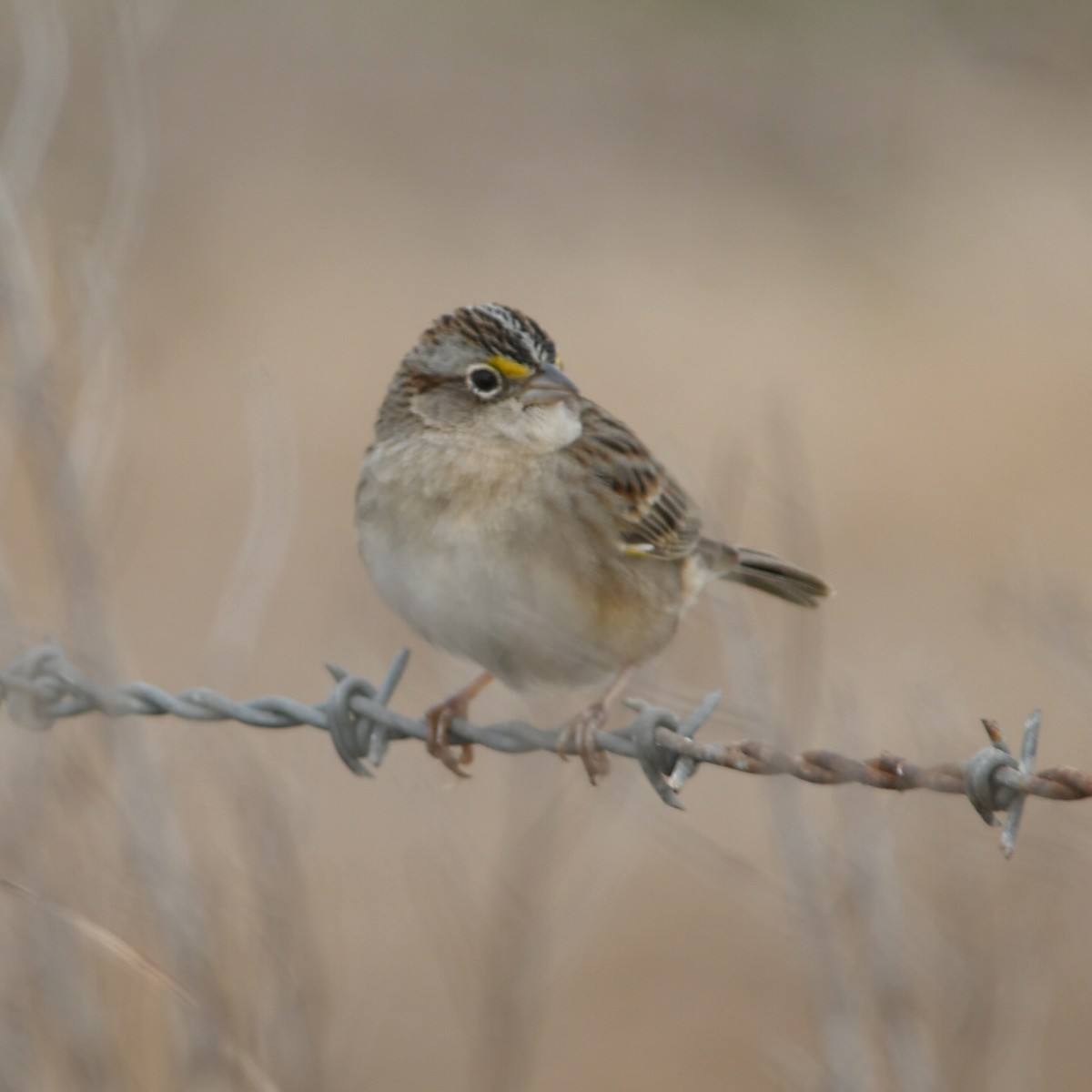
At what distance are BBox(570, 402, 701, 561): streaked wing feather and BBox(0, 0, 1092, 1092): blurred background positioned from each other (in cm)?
13

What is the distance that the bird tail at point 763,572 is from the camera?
547cm

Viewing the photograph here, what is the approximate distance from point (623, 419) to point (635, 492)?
8614 mm

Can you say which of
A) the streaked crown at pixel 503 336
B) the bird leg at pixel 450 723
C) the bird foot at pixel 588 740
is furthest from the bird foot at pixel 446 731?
the streaked crown at pixel 503 336

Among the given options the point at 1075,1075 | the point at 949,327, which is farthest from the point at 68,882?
the point at 949,327

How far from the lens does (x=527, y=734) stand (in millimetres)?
3939

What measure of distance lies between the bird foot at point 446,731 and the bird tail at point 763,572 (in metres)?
0.88

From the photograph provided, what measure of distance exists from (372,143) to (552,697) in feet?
53.2

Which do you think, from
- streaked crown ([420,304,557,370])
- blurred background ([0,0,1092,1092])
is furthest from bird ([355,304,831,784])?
blurred background ([0,0,1092,1092])

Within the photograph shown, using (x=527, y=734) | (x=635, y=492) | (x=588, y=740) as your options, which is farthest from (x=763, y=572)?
(x=527, y=734)

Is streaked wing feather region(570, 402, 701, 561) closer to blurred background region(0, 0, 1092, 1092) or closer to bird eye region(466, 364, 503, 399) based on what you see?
blurred background region(0, 0, 1092, 1092)

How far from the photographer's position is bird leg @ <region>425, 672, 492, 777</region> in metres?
4.73

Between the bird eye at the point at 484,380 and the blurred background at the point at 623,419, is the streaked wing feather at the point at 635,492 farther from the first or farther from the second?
the bird eye at the point at 484,380

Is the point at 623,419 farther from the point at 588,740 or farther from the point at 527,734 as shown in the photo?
the point at 527,734

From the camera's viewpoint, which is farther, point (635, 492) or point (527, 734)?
point (635, 492)
